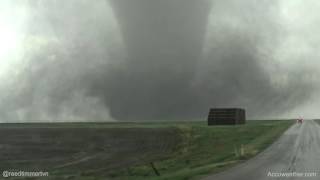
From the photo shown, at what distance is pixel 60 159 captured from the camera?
75.4 meters

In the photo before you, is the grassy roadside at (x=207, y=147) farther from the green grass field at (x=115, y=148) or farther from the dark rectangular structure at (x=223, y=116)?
the dark rectangular structure at (x=223, y=116)

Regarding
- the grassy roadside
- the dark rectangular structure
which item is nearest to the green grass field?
the grassy roadside

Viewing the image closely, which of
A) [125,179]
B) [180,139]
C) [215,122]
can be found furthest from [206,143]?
[215,122]

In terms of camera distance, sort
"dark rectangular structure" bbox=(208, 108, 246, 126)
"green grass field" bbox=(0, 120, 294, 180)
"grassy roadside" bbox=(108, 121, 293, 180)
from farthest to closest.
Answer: "dark rectangular structure" bbox=(208, 108, 246, 126) → "green grass field" bbox=(0, 120, 294, 180) → "grassy roadside" bbox=(108, 121, 293, 180)

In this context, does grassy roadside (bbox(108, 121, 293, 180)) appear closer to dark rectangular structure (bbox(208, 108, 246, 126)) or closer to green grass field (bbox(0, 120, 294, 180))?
green grass field (bbox(0, 120, 294, 180))

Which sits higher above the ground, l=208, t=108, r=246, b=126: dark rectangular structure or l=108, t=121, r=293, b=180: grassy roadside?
l=208, t=108, r=246, b=126: dark rectangular structure

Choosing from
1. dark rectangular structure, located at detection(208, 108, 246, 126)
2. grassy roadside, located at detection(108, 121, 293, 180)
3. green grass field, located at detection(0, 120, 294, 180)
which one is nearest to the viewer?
grassy roadside, located at detection(108, 121, 293, 180)

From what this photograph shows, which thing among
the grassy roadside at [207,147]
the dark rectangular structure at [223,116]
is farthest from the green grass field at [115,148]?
the dark rectangular structure at [223,116]

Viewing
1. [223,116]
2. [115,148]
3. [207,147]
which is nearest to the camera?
[207,147]

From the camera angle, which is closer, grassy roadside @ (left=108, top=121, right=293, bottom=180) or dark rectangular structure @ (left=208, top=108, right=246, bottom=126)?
grassy roadside @ (left=108, top=121, right=293, bottom=180)

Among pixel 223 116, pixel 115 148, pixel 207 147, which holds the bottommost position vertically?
pixel 207 147

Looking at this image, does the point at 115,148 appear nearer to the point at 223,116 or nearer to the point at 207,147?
the point at 207,147

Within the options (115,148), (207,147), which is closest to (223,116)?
(115,148)

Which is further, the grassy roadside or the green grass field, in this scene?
the green grass field
